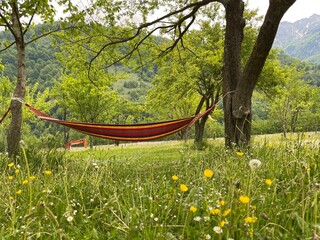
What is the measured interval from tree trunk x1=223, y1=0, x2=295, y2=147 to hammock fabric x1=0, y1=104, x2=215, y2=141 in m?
0.79

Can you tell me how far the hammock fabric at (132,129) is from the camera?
484 centimetres

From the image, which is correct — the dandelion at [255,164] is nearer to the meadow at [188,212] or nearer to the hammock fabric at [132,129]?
the meadow at [188,212]

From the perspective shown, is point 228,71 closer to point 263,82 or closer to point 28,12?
point 28,12

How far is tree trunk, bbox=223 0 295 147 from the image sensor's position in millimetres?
4641

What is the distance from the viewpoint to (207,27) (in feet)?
56.2

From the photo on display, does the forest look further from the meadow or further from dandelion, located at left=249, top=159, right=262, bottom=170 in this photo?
dandelion, located at left=249, top=159, right=262, bottom=170

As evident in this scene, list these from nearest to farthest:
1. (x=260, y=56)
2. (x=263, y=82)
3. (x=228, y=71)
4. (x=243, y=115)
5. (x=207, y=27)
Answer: (x=260, y=56)
(x=243, y=115)
(x=228, y=71)
(x=263, y=82)
(x=207, y=27)

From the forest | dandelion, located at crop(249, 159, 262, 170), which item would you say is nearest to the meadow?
dandelion, located at crop(249, 159, 262, 170)

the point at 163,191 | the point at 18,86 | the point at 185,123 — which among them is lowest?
the point at 163,191

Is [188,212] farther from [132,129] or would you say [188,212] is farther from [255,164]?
[132,129]

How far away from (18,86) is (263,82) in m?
13.0

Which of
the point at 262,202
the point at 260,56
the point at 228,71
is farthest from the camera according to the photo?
the point at 228,71

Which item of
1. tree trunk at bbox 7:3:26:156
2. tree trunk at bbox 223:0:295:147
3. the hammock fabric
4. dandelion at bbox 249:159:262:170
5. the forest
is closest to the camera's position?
dandelion at bbox 249:159:262:170

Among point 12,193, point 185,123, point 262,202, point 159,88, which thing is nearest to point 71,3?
point 185,123
